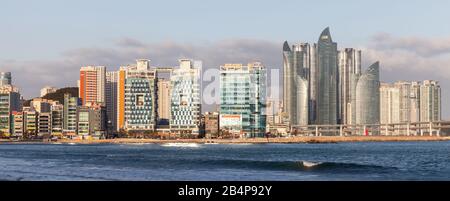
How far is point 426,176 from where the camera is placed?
48812mm
